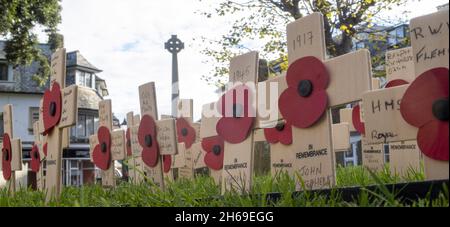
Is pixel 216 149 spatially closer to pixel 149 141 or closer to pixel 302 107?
pixel 149 141

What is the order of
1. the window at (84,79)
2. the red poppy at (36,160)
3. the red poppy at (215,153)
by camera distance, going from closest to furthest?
the red poppy at (215,153)
the red poppy at (36,160)
the window at (84,79)

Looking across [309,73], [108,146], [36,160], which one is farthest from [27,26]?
[309,73]

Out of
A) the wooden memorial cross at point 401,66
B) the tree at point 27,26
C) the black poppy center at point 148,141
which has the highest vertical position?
the tree at point 27,26

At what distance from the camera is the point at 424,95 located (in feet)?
6.00

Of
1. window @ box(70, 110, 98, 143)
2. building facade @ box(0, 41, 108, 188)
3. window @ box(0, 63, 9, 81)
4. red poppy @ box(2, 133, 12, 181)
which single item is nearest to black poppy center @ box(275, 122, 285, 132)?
red poppy @ box(2, 133, 12, 181)

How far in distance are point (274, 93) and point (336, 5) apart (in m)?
7.26

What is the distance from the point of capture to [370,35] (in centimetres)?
1038

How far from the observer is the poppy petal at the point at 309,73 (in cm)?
250

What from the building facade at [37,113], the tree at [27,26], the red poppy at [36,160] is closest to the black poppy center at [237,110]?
the red poppy at [36,160]

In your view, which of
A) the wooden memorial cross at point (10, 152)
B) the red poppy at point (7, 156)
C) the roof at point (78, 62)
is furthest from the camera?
the roof at point (78, 62)

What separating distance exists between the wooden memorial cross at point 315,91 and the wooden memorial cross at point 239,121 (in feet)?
0.82

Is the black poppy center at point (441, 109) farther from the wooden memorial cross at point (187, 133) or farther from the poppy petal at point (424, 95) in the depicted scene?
the wooden memorial cross at point (187, 133)

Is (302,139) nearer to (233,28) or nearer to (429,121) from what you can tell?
(429,121)
